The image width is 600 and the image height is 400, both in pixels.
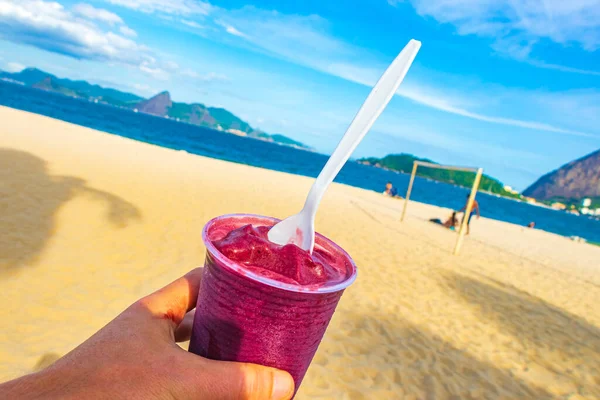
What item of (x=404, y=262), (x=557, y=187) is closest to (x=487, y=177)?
(x=557, y=187)

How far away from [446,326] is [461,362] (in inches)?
40.3

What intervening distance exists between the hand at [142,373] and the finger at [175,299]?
0.04 feet

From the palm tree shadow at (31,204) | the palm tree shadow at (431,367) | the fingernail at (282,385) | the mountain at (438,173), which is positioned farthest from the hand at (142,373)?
the mountain at (438,173)

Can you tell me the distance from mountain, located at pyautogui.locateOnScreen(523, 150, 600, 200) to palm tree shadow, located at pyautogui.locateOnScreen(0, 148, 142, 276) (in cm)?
20295

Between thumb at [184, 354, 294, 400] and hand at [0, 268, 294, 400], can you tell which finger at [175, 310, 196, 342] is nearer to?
hand at [0, 268, 294, 400]

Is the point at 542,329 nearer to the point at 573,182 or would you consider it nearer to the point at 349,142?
the point at 349,142

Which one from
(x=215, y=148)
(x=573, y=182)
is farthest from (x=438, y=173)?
(x=215, y=148)

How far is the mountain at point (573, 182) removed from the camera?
167 m

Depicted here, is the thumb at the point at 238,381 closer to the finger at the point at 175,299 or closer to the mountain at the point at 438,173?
the finger at the point at 175,299

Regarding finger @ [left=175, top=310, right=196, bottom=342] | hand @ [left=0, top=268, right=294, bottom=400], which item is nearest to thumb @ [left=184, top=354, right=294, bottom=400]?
hand @ [left=0, top=268, right=294, bottom=400]

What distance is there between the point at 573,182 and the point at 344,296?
210164 millimetres

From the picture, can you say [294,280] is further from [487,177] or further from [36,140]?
[487,177]

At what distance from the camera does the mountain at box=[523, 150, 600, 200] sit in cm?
16725

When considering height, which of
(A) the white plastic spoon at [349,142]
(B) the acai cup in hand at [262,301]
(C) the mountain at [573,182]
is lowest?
(B) the acai cup in hand at [262,301]
